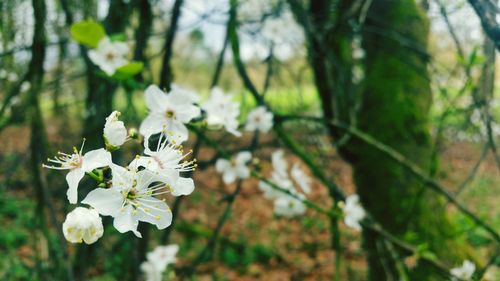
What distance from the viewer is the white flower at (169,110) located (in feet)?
2.98

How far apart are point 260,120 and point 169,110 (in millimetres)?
785

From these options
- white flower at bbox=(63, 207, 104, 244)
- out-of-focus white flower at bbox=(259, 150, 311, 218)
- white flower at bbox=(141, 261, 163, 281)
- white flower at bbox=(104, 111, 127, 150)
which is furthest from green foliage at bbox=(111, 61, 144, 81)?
white flower at bbox=(141, 261, 163, 281)

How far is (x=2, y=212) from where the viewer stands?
13.7ft

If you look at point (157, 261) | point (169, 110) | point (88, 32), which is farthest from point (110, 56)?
point (157, 261)

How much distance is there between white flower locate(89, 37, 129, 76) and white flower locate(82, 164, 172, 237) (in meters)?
0.41

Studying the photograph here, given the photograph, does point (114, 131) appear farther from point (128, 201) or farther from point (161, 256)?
point (161, 256)

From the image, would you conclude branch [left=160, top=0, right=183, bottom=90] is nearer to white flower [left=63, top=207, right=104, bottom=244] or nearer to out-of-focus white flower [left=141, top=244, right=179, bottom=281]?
out-of-focus white flower [left=141, top=244, right=179, bottom=281]

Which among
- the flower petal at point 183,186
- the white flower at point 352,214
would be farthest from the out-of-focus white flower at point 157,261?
the flower petal at point 183,186

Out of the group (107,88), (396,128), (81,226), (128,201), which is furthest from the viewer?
(396,128)

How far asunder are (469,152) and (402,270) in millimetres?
7051

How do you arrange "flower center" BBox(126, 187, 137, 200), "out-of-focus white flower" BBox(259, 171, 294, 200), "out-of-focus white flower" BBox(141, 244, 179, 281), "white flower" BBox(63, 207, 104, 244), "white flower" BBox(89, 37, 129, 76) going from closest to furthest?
"white flower" BBox(63, 207, 104, 244), "flower center" BBox(126, 187, 137, 200), "white flower" BBox(89, 37, 129, 76), "out-of-focus white flower" BBox(259, 171, 294, 200), "out-of-focus white flower" BBox(141, 244, 179, 281)

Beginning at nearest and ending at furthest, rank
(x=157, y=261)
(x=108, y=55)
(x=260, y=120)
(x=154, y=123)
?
(x=154, y=123) → (x=108, y=55) → (x=260, y=120) → (x=157, y=261)

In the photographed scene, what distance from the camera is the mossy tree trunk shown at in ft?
6.59

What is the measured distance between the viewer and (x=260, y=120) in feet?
5.57
